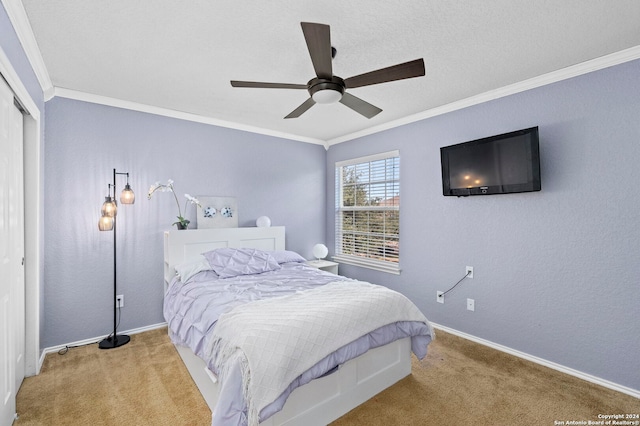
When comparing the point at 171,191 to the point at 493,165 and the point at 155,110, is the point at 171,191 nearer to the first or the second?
the point at 155,110

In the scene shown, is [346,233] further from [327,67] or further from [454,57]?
[327,67]

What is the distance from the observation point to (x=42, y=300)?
107 inches

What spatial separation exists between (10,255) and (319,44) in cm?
233

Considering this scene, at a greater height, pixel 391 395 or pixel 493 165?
pixel 493 165

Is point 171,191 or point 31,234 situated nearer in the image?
point 31,234

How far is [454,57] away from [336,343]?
2279mm

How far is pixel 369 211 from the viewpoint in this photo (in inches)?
169

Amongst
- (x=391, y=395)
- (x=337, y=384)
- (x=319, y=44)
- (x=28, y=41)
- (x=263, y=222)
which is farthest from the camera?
(x=263, y=222)

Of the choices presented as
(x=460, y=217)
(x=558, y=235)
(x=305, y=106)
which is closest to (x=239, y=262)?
(x=305, y=106)

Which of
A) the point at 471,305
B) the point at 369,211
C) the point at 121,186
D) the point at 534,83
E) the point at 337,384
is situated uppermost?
the point at 534,83

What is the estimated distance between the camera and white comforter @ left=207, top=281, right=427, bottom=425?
4.99 ft

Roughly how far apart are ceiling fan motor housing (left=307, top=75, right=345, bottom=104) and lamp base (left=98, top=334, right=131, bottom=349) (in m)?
3.01

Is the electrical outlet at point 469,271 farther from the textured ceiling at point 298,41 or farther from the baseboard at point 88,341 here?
the baseboard at point 88,341

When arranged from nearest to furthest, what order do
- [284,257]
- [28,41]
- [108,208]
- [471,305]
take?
[28,41]
[108,208]
[471,305]
[284,257]
